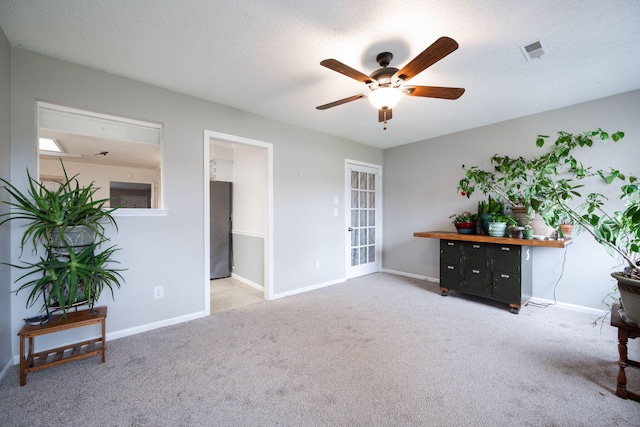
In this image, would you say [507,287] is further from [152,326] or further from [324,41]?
[152,326]

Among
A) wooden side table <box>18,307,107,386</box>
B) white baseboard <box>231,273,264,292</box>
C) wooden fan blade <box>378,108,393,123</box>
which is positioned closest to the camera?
wooden side table <box>18,307,107,386</box>

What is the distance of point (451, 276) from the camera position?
136 inches

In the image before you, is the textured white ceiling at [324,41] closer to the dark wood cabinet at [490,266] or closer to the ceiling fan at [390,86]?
the ceiling fan at [390,86]

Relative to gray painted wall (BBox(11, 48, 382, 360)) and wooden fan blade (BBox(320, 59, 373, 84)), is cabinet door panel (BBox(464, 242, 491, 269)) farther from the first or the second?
wooden fan blade (BBox(320, 59, 373, 84))

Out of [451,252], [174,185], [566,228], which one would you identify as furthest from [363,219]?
[174,185]

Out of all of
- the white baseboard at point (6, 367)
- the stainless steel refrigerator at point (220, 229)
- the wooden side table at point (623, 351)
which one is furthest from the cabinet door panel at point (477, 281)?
the white baseboard at point (6, 367)

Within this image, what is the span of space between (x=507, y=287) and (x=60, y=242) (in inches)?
165

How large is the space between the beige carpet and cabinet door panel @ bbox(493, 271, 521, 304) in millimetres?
225

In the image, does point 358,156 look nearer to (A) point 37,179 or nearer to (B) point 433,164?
(B) point 433,164

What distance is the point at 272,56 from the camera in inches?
81.4

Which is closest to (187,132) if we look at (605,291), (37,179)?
(37,179)

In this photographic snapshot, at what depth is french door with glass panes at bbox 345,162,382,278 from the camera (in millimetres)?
4418

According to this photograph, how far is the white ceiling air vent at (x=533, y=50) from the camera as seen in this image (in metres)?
1.91

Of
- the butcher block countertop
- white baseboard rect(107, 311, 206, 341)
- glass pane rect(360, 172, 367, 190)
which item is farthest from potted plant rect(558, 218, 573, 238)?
white baseboard rect(107, 311, 206, 341)
